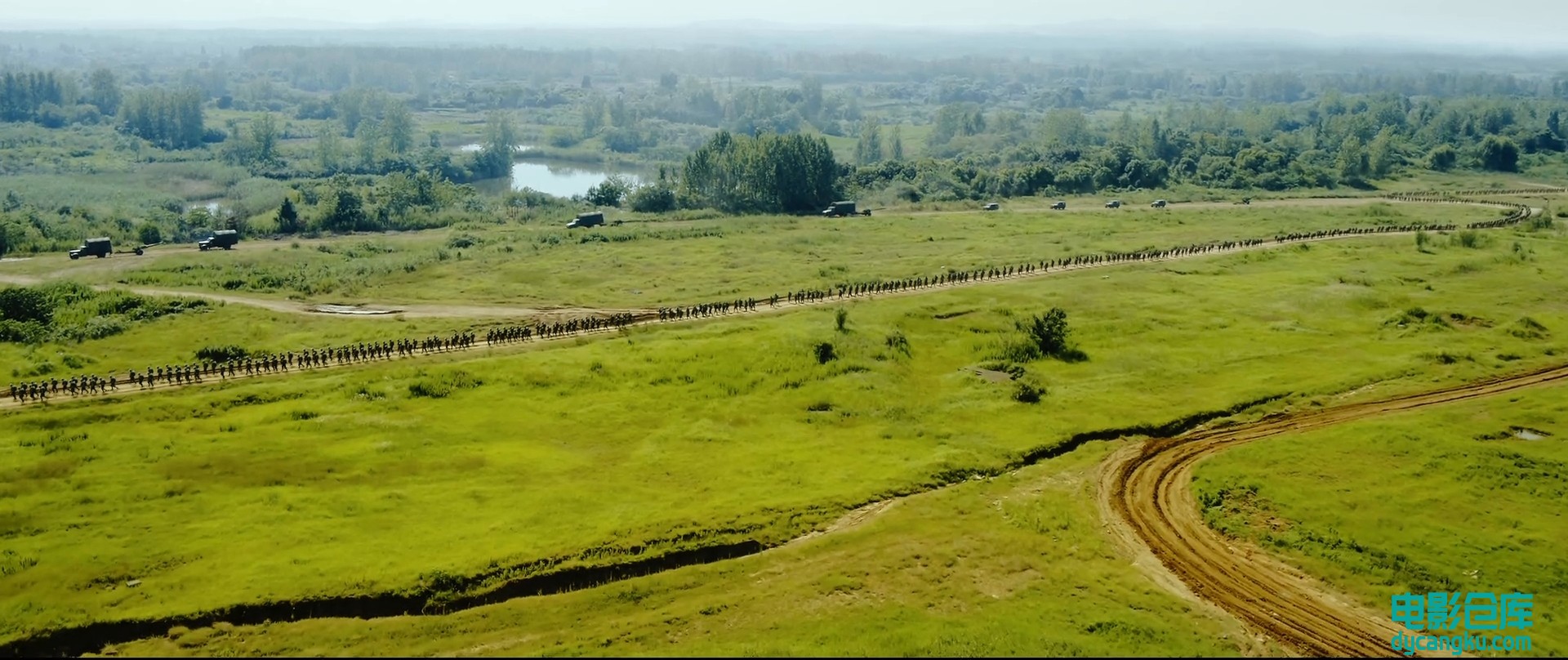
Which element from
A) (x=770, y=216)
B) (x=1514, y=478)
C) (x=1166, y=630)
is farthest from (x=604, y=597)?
(x=770, y=216)

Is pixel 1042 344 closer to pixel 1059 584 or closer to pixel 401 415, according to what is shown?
pixel 1059 584

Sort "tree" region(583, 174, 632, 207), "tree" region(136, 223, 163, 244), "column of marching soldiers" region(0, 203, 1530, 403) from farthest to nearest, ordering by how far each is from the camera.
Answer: "tree" region(583, 174, 632, 207) < "tree" region(136, 223, 163, 244) < "column of marching soldiers" region(0, 203, 1530, 403)

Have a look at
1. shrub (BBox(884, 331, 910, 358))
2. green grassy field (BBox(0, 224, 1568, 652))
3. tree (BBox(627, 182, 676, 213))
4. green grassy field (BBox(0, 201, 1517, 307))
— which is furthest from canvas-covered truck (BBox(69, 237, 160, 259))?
shrub (BBox(884, 331, 910, 358))

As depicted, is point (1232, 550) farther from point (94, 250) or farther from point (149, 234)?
point (149, 234)

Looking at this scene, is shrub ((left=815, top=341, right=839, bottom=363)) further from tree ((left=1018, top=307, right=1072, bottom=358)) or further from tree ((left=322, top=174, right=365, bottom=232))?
tree ((left=322, top=174, right=365, bottom=232))

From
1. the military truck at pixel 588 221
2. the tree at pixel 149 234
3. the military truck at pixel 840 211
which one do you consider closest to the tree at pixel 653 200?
the military truck at pixel 588 221

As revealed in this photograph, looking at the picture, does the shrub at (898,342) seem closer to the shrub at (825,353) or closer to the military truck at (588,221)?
the shrub at (825,353)

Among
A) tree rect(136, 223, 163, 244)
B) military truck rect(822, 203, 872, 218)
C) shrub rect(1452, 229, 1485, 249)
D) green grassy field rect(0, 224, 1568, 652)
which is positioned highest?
shrub rect(1452, 229, 1485, 249)
